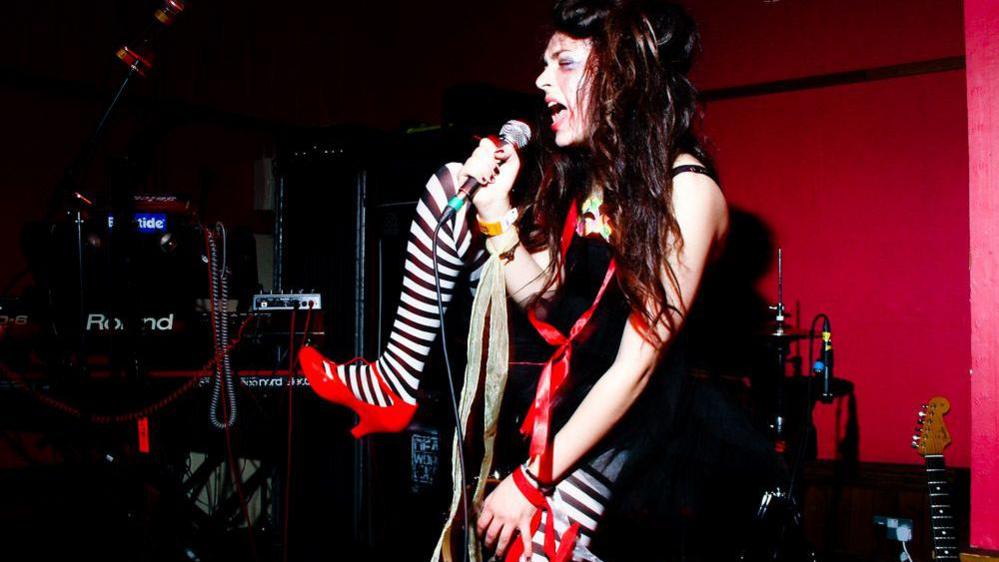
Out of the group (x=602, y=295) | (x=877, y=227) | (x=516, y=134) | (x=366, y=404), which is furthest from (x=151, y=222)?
(x=877, y=227)

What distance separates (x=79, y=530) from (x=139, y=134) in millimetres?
2079

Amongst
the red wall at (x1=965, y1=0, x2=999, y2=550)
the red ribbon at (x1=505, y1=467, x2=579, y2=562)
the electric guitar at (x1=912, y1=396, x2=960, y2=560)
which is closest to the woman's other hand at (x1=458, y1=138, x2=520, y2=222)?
the red ribbon at (x1=505, y1=467, x2=579, y2=562)

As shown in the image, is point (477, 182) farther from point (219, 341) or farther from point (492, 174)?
point (219, 341)

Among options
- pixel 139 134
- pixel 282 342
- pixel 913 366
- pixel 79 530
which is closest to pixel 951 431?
pixel 913 366

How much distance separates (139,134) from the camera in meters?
3.93

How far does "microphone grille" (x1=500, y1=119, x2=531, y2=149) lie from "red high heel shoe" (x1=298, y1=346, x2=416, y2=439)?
1.97ft

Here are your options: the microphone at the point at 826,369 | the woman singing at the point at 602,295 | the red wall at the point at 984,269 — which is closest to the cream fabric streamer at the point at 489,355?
the woman singing at the point at 602,295

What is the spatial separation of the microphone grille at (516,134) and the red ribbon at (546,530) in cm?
64

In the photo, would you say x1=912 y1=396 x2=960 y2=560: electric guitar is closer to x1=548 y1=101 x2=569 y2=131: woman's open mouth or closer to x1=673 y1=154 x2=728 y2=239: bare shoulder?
x1=673 y1=154 x2=728 y2=239: bare shoulder

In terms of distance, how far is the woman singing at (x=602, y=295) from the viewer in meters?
1.43

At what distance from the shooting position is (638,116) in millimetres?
1572

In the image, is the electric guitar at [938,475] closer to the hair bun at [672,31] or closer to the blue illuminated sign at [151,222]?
the hair bun at [672,31]

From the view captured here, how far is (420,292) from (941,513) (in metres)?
1.65

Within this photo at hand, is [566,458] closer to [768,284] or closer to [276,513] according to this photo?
[276,513]
